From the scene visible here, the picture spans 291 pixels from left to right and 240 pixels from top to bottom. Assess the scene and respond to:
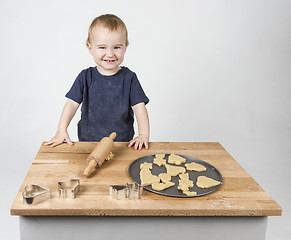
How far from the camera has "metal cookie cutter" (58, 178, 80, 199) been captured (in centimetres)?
109

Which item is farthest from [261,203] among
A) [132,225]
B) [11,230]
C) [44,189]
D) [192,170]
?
[11,230]

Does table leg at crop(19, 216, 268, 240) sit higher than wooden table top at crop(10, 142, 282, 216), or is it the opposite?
wooden table top at crop(10, 142, 282, 216)

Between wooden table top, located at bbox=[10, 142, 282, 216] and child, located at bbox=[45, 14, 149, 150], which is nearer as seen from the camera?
wooden table top, located at bbox=[10, 142, 282, 216]

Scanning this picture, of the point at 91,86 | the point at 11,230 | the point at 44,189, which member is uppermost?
the point at 91,86

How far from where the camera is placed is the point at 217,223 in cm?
111

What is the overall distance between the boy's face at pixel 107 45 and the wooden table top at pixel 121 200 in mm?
476

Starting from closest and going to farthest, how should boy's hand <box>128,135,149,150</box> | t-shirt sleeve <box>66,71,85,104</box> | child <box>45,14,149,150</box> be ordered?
boy's hand <box>128,135,149,150</box>, child <box>45,14,149,150</box>, t-shirt sleeve <box>66,71,85,104</box>

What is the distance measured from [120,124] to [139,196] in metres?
0.85

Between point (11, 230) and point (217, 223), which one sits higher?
point (217, 223)

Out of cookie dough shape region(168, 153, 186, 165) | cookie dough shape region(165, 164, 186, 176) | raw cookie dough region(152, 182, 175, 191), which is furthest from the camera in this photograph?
cookie dough shape region(168, 153, 186, 165)

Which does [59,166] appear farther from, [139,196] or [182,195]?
[182,195]

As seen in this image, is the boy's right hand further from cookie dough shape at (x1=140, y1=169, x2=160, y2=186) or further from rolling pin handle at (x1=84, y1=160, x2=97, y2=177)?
cookie dough shape at (x1=140, y1=169, x2=160, y2=186)

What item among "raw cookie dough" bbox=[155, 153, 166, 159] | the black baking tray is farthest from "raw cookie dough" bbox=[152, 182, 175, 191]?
"raw cookie dough" bbox=[155, 153, 166, 159]

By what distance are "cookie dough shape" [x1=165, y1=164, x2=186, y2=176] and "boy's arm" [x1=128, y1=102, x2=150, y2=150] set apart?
0.84 ft
